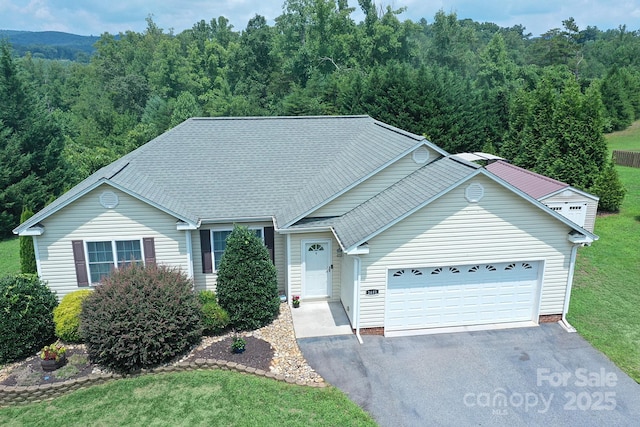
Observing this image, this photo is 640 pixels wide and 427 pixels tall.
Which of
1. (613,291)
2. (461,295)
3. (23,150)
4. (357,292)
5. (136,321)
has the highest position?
(23,150)

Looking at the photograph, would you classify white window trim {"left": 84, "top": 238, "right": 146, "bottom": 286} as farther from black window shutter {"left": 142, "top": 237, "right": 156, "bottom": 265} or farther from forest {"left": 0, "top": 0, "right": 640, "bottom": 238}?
forest {"left": 0, "top": 0, "right": 640, "bottom": 238}

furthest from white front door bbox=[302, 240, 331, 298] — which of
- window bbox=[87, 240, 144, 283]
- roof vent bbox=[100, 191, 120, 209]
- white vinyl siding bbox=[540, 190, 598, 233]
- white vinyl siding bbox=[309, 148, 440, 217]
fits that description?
white vinyl siding bbox=[540, 190, 598, 233]

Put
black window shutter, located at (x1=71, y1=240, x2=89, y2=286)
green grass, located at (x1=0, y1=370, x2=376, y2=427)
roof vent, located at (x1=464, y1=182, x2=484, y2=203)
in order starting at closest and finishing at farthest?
green grass, located at (x1=0, y1=370, x2=376, y2=427) → roof vent, located at (x1=464, y1=182, x2=484, y2=203) → black window shutter, located at (x1=71, y1=240, x2=89, y2=286)

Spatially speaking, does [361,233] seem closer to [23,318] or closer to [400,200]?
[400,200]

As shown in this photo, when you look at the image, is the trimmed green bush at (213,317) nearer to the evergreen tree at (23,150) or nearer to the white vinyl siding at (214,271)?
the white vinyl siding at (214,271)

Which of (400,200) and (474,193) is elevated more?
(474,193)

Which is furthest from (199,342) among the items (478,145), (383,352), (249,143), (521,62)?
(521,62)

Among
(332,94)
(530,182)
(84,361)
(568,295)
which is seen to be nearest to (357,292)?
(568,295)
